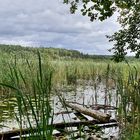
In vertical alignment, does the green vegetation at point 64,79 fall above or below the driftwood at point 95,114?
above

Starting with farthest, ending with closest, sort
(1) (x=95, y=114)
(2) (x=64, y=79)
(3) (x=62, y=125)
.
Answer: (2) (x=64, y=79), (1) (x=95, y=114), (3) (x=62, y=125)

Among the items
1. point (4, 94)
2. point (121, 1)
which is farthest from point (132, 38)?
point (4, 94)

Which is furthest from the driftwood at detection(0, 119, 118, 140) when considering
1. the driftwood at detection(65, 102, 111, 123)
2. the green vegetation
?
the green vegetation

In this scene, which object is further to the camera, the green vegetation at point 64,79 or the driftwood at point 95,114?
the driftwood at point 95,114

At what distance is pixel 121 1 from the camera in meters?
10.3

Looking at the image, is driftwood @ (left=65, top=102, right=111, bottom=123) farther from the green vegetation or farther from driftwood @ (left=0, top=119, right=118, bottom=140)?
the green vegetation

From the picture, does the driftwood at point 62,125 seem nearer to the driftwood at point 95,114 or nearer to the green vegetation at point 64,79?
the driftwood at point 95,114

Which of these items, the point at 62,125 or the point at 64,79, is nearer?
the point at 62,125

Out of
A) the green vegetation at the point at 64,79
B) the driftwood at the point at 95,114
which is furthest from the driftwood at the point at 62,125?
the green vegetation at the point at 64,79

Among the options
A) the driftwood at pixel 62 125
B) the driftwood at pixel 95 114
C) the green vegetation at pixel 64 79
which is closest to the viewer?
the green vegetation at pixel 64 79

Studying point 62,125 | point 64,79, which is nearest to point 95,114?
point 62,125

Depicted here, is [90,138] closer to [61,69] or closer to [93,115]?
[93,115]

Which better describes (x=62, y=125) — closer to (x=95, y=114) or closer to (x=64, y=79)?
(x=95, y=114)

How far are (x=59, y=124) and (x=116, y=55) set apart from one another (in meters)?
5.62
